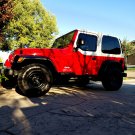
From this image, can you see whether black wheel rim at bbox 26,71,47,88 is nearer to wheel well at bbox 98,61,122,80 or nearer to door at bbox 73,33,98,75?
door at bbox 73,33,98,75

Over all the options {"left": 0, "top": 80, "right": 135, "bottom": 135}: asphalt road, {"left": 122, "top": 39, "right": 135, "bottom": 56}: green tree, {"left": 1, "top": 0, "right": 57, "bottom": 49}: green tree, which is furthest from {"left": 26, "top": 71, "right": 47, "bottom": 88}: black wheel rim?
{"left": 122, "top": 39, "right": 135, "bottom": 56}: green tree

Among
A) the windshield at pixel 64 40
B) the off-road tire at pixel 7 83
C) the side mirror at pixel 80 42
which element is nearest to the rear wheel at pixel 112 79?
the side mirror at pixel 80 42

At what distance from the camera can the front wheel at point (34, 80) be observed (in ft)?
24.3

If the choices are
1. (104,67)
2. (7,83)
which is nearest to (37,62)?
(7,83)

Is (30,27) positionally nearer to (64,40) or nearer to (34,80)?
(64,40)

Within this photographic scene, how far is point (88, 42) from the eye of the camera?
9078 millimetres

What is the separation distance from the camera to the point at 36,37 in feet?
120

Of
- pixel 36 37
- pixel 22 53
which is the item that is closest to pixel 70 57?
pixel 22 53

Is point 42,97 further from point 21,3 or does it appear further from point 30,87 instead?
point 21,3

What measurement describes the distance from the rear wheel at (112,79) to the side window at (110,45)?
2.41 ft

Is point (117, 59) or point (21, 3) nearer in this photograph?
point (117, 59)

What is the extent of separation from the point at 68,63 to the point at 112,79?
2.32m

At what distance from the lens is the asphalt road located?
416 cm

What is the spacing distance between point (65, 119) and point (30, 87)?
2.85 meters
